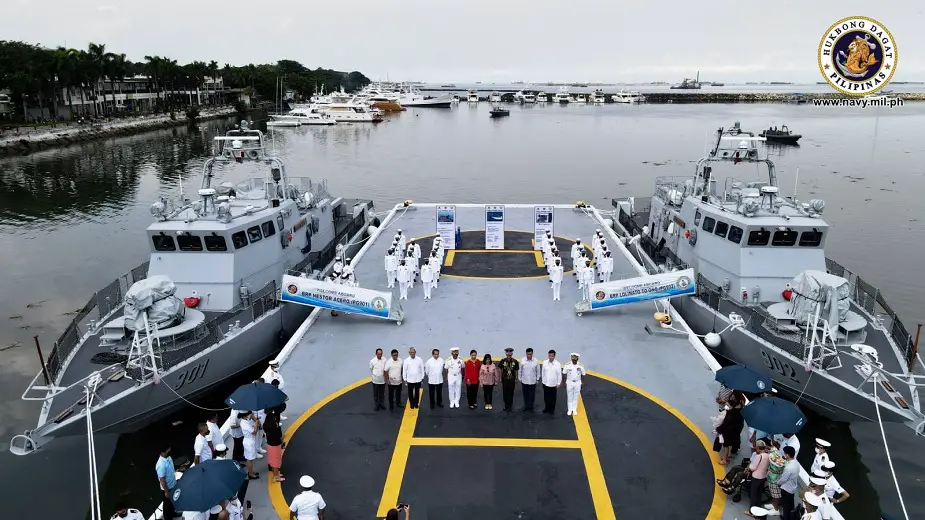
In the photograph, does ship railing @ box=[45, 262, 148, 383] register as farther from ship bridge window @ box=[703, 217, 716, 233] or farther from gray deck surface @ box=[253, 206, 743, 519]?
ship bridge window @ box=[703, 217, 716, 233]

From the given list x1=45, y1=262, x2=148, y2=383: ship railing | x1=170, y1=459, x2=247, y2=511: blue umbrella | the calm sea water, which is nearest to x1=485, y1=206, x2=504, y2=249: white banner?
x1=45, y1=262, x2=148, y2=383: ship railing

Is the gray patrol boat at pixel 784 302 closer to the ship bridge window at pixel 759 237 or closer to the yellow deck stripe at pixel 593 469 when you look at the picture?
the ship bridge window at pixel 759 237

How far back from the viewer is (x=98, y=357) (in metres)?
14.8

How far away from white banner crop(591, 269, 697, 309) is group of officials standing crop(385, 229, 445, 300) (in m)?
5.29

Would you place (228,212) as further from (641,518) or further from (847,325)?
(847,325)

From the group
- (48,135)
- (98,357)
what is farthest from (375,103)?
(98,357)

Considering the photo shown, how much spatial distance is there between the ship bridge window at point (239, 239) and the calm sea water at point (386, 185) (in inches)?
198

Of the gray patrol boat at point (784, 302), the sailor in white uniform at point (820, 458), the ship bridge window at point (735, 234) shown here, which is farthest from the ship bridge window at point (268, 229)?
the sailor in white uniform at point (820, 458)

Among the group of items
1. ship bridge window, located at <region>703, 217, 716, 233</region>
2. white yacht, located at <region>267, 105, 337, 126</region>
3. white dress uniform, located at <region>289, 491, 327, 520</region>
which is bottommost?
white dress uniform, located at <region>289, 491, 327, 520</region>

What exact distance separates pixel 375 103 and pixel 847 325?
5778 inches

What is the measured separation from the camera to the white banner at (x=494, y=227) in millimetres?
25000

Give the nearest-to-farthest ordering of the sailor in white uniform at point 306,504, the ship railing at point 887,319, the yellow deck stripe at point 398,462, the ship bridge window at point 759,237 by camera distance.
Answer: the sailor in white uniform at point 306,504, the yellow deck stripe at point 398,462, the ship railing at point 887,319, the ship bridge window at point 759,237

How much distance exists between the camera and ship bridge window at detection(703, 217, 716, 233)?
1964 centimetres

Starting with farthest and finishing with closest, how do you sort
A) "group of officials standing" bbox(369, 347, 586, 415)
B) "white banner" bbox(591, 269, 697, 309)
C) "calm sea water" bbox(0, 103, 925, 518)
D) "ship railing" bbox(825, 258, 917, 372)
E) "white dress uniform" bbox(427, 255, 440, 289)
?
1. "calm sea water" bbox(0, 103, 925, 518)
2. "white dress uniform" bbox(427, 255, 440, 289)
3. "white banner" bbox(591, 269, 697, 309)
4. "ship railing" bbox(825, 258, 917, 372)
5. "group of officials standing" bbox(369, 347, 586, 415)
